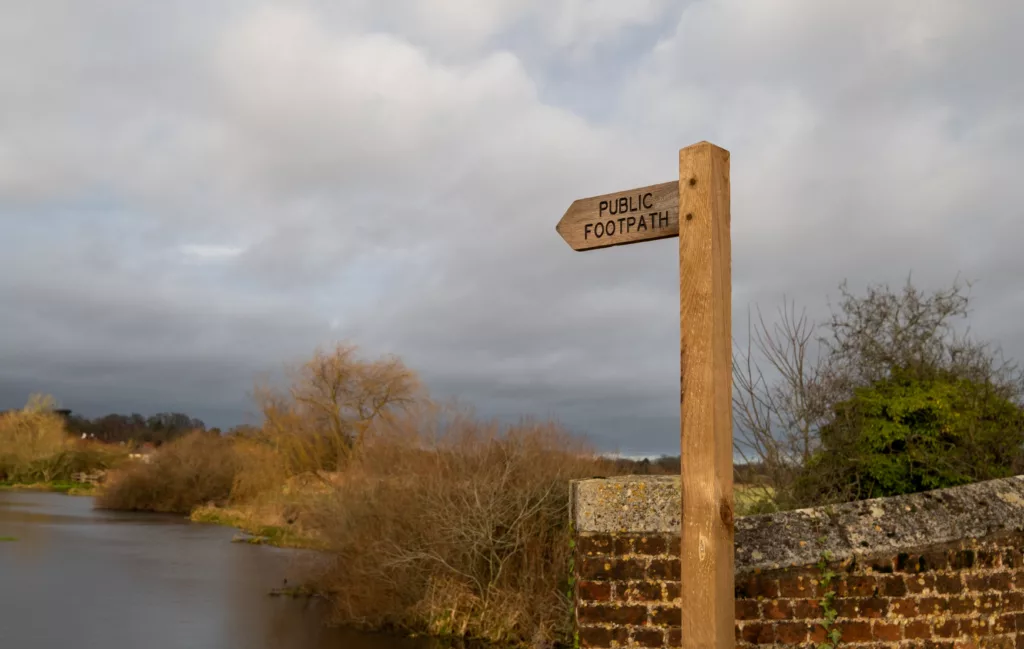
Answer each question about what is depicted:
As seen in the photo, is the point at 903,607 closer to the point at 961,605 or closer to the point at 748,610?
the point at 961,605

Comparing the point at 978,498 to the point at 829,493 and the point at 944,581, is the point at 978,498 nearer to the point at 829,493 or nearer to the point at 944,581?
the point at 944,581

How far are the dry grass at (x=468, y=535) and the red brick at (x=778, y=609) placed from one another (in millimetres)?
9392

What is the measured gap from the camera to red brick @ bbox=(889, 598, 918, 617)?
150 inches

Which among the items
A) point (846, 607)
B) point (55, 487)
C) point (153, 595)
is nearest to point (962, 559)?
point (846, 607)

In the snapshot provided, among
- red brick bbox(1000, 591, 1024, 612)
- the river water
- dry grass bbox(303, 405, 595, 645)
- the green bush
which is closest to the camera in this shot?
red brick bbox(1000, 591, 1024, 612)

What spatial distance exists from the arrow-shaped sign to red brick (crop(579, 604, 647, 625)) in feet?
5.72

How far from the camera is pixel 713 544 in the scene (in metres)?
3.21

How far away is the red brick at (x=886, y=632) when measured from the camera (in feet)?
12.4

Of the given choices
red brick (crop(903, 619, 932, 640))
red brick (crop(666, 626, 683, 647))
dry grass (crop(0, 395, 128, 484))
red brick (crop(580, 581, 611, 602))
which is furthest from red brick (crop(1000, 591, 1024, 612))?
dry grass (crop(0, 395, 128, 484))

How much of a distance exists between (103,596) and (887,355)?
18.7 m

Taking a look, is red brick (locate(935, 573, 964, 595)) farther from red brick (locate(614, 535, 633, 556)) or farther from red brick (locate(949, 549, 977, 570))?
red brick (locate(614, 535, 633, 556))

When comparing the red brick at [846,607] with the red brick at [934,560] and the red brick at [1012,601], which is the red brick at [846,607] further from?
the red brick at [1012,601]

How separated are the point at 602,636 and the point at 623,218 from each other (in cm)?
201

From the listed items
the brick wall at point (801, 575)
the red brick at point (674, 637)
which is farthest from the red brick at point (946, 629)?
the red brick at point (674, 637)
